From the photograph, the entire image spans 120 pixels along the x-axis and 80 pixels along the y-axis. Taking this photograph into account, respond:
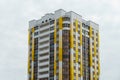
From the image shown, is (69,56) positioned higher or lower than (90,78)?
higher

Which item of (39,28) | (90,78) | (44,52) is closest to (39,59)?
(44,52)

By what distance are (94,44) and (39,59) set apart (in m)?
28.5

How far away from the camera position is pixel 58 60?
135m

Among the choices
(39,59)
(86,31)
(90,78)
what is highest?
(86,31)

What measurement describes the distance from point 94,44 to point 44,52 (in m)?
26.1

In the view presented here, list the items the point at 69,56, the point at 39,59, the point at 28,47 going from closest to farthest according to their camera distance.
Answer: the point at 69,56, the point at 39,59, the point at 28,47

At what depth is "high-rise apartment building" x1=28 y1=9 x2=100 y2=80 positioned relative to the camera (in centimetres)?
13500

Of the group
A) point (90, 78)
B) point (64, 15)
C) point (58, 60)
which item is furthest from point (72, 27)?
point (90, 78)

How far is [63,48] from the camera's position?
5349 inches

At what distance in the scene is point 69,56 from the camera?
443 feet

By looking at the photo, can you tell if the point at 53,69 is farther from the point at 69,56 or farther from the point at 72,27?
the point at 72,27

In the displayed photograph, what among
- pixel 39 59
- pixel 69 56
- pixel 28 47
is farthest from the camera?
pixel 28 47

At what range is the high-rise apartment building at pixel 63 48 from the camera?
135 m

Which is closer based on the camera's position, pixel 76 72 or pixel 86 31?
pixel 76 72
